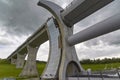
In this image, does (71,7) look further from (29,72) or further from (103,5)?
(29,72)

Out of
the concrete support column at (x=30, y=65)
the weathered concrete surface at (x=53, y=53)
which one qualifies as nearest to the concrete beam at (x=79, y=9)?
the weathered concrete surface at (x=53, y=53)

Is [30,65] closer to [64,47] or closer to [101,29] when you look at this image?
[64,47]

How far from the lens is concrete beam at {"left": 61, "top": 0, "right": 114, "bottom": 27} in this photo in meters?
27.9

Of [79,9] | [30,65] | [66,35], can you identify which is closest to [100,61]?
[30,65]

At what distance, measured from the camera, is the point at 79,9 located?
29891 mm

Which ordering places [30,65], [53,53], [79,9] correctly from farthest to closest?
[30,65], [53,53], [79,9]

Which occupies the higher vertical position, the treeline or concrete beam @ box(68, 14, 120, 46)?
the treeline

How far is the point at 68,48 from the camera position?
33781mm

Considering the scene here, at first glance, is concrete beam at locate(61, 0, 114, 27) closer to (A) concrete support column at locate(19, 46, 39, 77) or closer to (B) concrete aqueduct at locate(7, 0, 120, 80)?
(B) concrete aqueduct at locate(7, 0, 120, 80)

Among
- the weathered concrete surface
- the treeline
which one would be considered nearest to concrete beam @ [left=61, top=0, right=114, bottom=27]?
the weathered concrete surface

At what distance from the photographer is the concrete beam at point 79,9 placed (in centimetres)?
2791

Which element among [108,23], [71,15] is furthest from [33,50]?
[108,23]

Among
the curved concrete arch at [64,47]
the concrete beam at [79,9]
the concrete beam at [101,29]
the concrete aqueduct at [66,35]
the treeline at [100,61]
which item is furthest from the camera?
the treeline at [100,61]

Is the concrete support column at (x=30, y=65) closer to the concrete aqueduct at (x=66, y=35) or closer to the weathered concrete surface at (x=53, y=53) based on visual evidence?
the concrete aqueduct at (x=66, y=35)
